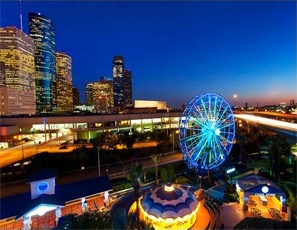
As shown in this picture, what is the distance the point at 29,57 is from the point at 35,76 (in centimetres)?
2091

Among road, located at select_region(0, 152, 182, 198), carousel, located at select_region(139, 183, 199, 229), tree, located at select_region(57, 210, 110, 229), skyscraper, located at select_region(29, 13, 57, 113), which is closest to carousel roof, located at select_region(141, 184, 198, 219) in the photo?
carousel, located at select_region(139, 183, 199, 229)

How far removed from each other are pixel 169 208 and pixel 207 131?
15848 mm

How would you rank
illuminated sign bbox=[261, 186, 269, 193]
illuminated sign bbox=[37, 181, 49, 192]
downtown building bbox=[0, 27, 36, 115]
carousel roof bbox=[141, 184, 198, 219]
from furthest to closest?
downtown building bbox=[0, 27, 36, 115], illuminated sign bbox=[261, 186, 269, 193], illuminated sign bbox=[37, 181, 49, 192], carousel roof bbox=[141, 184, 198, 219]

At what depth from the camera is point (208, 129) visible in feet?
111

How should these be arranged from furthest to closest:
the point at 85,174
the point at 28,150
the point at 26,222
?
the point at 28,150, the point at 85,174, the point at 26,222

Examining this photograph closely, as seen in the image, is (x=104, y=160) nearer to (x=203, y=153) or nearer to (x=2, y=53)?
(x=203, y=153)

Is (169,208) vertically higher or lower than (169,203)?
lower

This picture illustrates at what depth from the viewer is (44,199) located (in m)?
20.0

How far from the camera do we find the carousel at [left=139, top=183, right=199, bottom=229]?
66.6 feet

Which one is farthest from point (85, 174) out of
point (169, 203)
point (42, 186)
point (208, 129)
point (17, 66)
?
point (17, 66)

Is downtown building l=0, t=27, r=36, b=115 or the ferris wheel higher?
downtown building l=0, t=27, r=36, b=115

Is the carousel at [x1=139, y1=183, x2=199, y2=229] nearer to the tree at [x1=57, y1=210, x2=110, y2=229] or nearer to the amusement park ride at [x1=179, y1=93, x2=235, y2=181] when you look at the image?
the tree at [x1=57, y1=210, x2=110, y2=229]

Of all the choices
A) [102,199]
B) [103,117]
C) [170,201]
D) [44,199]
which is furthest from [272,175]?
[103,117]

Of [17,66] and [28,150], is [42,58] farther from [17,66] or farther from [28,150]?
[28,150]
